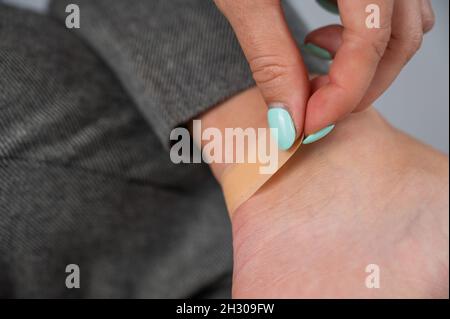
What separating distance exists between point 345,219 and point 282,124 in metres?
0.14

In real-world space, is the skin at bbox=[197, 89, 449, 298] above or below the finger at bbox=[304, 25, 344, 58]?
below

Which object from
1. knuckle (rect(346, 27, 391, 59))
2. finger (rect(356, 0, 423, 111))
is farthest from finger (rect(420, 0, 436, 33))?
knuckle (rect(346, 27, 391, 59))

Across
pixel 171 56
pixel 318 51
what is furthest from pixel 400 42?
pixel 171 56

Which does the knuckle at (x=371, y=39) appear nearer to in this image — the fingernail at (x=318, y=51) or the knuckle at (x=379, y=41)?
the knuckle at (x=379, y=41)

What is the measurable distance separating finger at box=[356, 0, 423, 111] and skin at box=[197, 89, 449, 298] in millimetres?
85

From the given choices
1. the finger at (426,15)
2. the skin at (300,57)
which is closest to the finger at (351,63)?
the skin at (300,57)

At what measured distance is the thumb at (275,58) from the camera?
53 cm

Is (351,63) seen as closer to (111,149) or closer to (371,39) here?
(371,39)

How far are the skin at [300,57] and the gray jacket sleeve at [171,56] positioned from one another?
0.15 meters

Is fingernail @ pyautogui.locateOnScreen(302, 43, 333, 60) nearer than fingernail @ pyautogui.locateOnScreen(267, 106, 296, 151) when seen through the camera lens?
No

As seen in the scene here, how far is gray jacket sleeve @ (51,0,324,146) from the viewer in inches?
27.2

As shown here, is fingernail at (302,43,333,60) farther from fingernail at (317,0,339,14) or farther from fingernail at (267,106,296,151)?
fingernail at (267,106,296,151)

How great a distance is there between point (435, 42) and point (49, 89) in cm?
86

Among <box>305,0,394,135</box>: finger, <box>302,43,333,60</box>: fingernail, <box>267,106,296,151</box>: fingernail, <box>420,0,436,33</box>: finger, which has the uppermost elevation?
<box>420,0,436,33</box>: finger
